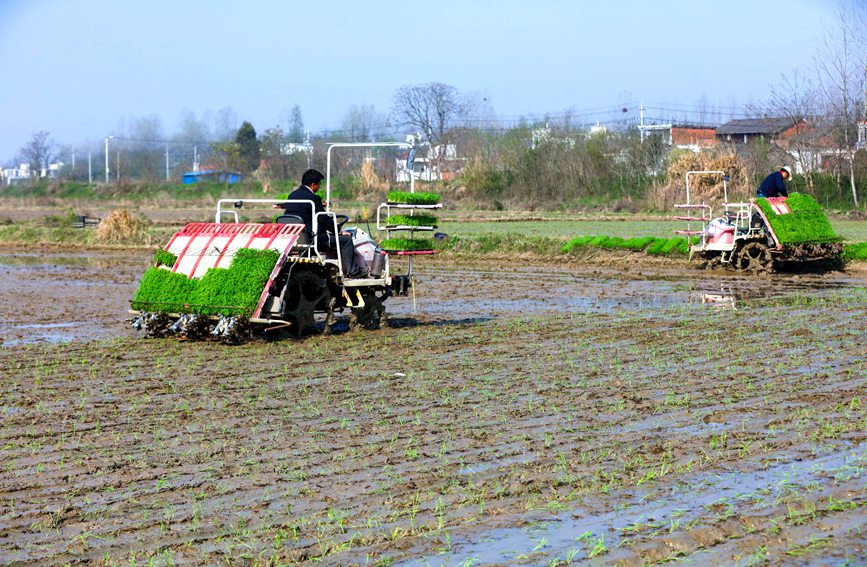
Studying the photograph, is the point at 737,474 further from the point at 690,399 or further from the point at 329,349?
the point at 329,349

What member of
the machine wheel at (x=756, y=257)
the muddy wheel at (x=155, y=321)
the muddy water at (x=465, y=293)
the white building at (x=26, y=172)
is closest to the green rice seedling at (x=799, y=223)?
the machine wheel at (x=756, y=257)

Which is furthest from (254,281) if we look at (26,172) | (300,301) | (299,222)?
→ (26,172)

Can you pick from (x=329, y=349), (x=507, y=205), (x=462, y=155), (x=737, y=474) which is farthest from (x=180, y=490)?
(x=462, y=155)

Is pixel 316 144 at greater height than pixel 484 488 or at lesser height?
greater

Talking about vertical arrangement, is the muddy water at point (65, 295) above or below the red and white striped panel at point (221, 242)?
below

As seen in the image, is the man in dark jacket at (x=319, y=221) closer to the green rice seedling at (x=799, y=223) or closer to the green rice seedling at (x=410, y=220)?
the green rice seedling at (x=410, y=220)

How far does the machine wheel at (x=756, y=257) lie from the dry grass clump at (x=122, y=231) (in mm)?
20200

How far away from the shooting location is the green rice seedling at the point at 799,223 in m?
21.3

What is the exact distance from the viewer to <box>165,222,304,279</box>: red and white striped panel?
1304 centimetres

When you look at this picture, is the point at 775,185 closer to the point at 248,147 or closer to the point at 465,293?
the point at 465,293

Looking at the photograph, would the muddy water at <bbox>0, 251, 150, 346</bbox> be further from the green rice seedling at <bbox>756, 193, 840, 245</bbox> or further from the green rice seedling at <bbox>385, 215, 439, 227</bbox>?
the green rice seedling at <bbox>756, 193, 840, 245</bbox>

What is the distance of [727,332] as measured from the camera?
1340 centimetres

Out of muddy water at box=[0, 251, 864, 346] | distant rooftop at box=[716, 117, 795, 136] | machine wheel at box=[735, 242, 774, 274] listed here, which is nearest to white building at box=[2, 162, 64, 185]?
distant rooftop at box=[716, 117, 795, 136]

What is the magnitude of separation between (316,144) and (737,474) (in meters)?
65.8
